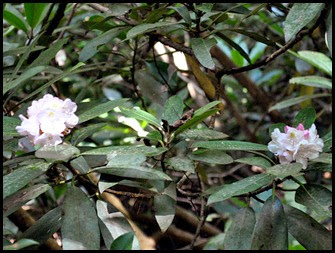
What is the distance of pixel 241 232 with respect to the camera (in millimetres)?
774

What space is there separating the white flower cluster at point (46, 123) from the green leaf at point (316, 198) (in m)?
0.36

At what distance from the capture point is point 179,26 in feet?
3.48

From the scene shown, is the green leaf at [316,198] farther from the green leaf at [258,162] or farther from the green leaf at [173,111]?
the green leaf at [173,111]

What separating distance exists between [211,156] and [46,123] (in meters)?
0.26

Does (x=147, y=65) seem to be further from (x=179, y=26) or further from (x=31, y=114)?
(x=31, y=114)

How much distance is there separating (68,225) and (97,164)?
24 centimetres

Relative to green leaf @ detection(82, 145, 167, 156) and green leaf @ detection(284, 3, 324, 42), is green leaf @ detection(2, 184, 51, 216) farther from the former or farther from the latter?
green leaf @ detection(284, 3, 324, 42)

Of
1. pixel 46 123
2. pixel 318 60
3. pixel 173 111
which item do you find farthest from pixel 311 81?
pixel 46 123

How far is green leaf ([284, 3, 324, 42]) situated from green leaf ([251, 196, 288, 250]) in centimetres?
25

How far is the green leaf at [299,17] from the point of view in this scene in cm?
81

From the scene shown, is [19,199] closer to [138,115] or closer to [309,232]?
[138,115]

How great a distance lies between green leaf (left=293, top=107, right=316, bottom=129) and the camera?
3.10 ft

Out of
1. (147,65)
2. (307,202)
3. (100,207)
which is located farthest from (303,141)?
(147,65)

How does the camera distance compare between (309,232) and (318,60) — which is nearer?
(309,232)
